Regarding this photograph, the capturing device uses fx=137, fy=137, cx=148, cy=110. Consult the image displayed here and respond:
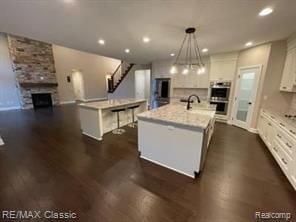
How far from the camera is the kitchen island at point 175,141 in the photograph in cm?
219

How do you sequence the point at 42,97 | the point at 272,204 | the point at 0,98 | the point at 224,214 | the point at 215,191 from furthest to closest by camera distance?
1. the point at 42,97
2. the point at 0,98
3. the point at 215,191
4. the point at 272,204
5. the point at 224,214

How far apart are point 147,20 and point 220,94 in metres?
4.04

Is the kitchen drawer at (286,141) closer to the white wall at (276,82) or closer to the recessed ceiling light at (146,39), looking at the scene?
the white wall at (276,82)

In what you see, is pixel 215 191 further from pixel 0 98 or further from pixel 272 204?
pixel 0 98

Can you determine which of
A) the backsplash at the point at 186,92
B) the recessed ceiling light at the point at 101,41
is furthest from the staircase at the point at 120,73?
the recessed ceiling light at the point at 101,41

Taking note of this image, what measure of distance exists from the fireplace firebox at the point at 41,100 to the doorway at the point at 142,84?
532cm

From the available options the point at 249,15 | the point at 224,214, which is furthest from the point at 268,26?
the point at 224,214

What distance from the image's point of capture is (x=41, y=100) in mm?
8047

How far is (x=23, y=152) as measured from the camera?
300cm

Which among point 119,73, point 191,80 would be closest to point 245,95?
point 191,80

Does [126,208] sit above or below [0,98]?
below

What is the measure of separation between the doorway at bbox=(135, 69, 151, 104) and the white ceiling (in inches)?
195

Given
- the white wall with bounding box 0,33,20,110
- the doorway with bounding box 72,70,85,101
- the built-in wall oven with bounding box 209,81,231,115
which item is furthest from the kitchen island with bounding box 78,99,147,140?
the doorway with bounding box 72,70,85,101

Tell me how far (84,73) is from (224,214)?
10.7 metres
